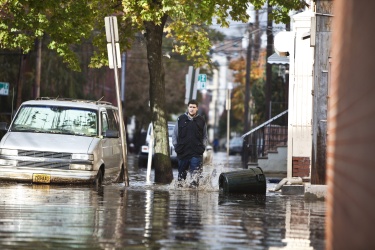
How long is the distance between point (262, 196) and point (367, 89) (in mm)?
13252

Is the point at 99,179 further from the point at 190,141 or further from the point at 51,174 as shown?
the point at 190,141

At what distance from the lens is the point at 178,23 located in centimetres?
2984

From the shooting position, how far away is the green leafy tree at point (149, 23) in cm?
2516

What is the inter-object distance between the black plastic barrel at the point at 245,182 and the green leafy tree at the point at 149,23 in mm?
5105

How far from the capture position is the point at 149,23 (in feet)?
86.1

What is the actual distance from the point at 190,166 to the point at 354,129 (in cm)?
1434

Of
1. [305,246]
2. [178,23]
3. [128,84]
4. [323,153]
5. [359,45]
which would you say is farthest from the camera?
[128,84]

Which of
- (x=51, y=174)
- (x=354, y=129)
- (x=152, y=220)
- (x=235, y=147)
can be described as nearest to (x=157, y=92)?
(x=51, y=174)

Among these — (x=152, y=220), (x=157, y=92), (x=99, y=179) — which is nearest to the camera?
(x=152, y=220)

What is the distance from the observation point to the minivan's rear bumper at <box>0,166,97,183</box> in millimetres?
21516

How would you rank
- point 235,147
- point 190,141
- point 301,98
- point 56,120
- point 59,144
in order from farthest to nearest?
point 235,147 → point 301,98 → point 56,120 → point 190,141 → point 59,144

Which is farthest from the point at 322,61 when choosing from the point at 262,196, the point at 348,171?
the point at 348,171

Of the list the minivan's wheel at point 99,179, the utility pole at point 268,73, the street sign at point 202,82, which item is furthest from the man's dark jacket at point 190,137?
the street sign at point 202,82

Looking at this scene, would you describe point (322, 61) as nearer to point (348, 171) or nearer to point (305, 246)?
point (305, 246)
